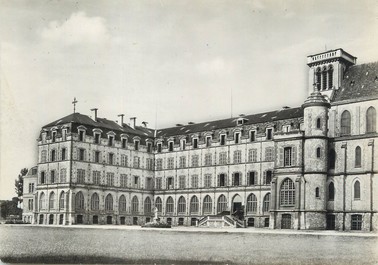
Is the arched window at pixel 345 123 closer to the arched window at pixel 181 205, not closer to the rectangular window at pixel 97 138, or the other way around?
the arched window at pixel 181 205

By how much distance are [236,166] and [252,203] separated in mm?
4650

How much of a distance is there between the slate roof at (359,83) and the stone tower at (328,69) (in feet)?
2.03

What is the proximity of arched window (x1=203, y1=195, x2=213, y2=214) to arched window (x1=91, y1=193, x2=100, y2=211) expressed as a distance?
38.1ft

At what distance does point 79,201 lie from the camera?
193 feet

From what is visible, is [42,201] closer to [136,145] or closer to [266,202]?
[136,145]

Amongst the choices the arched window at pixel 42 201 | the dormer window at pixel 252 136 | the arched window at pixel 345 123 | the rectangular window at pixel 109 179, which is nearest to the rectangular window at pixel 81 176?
the rectangular window at pixel 109 179

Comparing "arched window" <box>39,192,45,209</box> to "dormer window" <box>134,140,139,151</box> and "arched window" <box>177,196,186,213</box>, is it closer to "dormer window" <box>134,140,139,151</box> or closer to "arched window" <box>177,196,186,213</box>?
"dormer window" <box>134,140,139,151</box>

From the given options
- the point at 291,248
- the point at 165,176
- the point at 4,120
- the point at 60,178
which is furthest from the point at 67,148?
the point at 291,248

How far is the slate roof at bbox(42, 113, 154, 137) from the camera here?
60.4 m

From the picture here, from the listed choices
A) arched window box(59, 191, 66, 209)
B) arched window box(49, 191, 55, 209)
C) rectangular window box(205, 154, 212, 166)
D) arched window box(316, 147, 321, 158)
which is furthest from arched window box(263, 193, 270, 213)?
arched window box(49, 191, 55, 209)

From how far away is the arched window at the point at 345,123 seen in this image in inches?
1891

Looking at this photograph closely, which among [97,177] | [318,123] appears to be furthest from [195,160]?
[318,123]

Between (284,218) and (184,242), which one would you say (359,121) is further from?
(184,242)

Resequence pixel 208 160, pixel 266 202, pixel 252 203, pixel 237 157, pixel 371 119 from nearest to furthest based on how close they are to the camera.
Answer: pixel 371 119 < pixel 266 202 < pixel 252 203 < pixel 237 157 < pixel 208 160
